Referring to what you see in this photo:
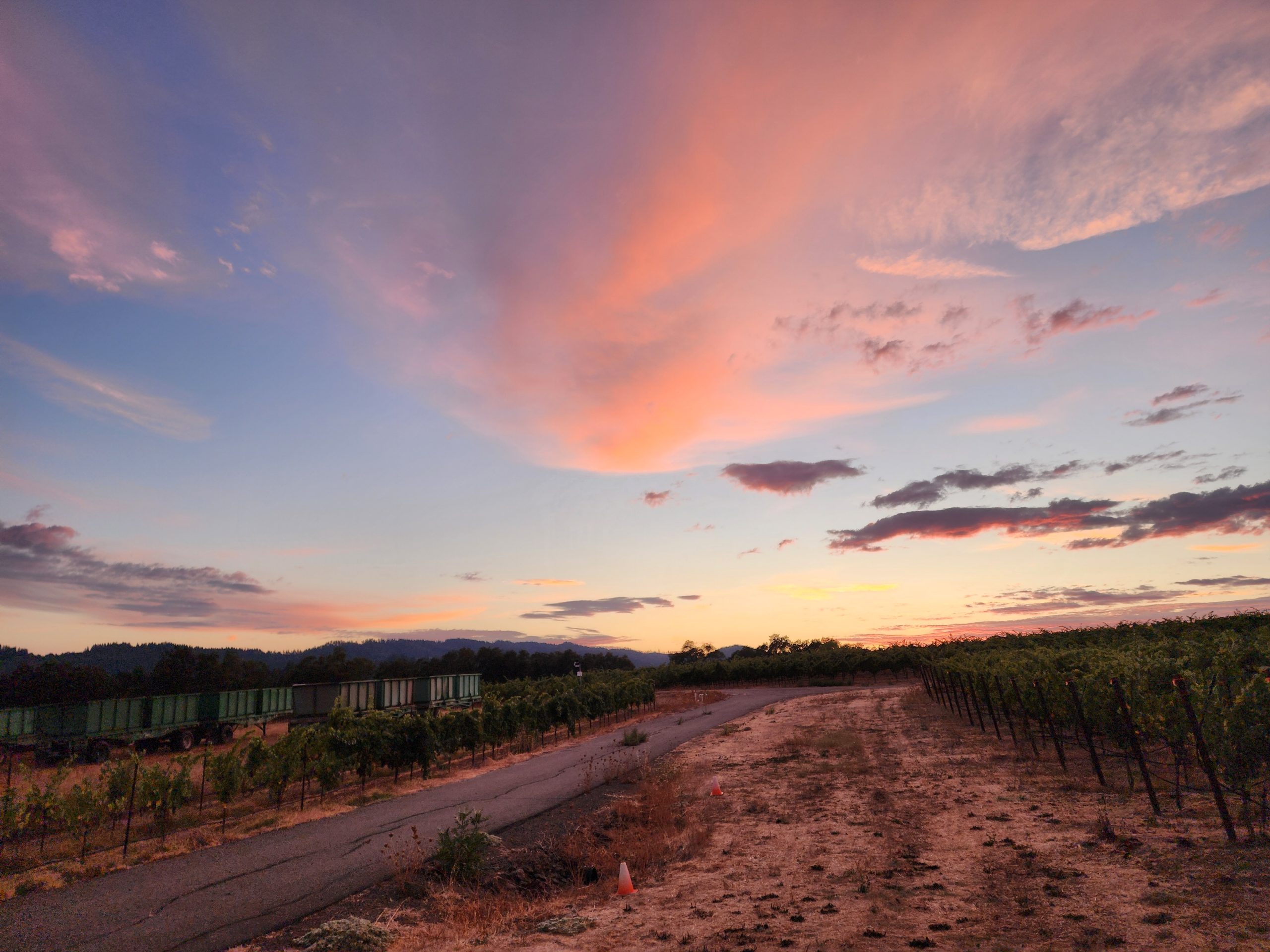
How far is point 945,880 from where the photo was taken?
1019 cm

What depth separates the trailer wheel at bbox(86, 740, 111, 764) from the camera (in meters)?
28.5

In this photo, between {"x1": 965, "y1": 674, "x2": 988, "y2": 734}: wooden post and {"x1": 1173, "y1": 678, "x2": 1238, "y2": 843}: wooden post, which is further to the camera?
{"x1": 965, "y1": 674, "x2": 988, "y2": 734}: wooden post

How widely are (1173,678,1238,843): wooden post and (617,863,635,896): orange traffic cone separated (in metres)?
9.21

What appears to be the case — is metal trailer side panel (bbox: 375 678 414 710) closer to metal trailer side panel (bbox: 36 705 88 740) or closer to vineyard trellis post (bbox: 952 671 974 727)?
metal trailer side panel (bbox: 36 705 88 740)

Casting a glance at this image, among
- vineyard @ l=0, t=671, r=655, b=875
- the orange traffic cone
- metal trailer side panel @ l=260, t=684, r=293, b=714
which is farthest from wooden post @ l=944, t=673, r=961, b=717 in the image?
metal trailer side panel @ l=260, t=684, r=293, b=714

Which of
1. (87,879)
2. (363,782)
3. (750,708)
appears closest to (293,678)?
(750,708)

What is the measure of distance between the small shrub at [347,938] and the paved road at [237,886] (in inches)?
47.3

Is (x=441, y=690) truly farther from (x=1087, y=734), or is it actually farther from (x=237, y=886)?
(x=1087, y=734)

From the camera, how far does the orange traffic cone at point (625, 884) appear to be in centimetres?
1144

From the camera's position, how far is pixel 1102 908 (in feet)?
27.1

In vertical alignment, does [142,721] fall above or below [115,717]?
below

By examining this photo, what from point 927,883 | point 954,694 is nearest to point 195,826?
point 927,883

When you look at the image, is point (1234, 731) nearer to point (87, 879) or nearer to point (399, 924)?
point (399, 924)

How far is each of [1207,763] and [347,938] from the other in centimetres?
1325
